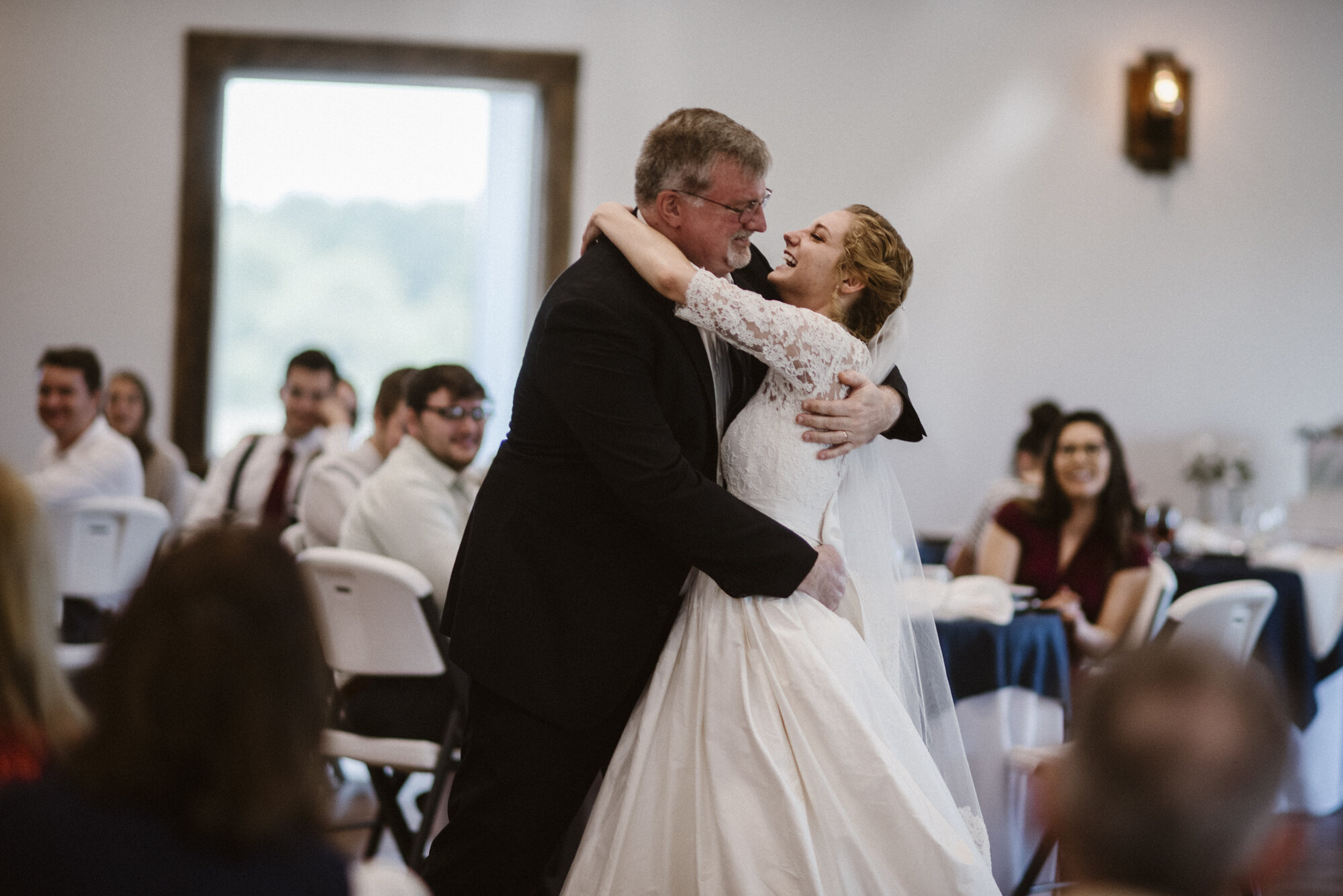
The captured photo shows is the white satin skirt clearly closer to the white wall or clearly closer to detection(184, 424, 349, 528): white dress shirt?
detection(184, 424, 349, 528): white dress shirt

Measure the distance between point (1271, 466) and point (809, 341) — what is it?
6405 mm

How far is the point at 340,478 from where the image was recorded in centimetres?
376

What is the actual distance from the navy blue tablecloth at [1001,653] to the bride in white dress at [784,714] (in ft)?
2.72

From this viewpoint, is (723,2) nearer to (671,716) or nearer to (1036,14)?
(1036,14)

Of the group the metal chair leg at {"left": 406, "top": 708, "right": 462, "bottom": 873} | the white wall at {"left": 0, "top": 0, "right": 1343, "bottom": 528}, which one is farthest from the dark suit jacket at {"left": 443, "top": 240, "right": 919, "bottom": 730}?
the white wall at {"left": 0, "top": 0, "right": 1343, "bottom": 528}

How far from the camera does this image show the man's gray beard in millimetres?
2119

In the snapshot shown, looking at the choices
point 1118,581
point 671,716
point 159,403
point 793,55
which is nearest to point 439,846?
point 671,716

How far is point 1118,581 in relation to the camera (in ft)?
12.5

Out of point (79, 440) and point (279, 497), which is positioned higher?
point (79, 440)

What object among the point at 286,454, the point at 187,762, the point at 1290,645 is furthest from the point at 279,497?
the point at 187,762

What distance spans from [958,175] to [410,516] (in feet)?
16.1

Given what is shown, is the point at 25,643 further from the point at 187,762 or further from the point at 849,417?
the point at 849,417

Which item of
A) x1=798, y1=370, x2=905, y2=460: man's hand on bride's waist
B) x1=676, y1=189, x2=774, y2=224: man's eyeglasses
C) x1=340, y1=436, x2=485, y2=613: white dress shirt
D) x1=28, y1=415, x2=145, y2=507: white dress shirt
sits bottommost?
x1=28, y1=415, x2=145, y2=507: white dress shirt

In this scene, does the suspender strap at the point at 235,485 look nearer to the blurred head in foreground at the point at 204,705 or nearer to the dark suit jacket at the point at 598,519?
the dark suit jacket at the point at 598,519
